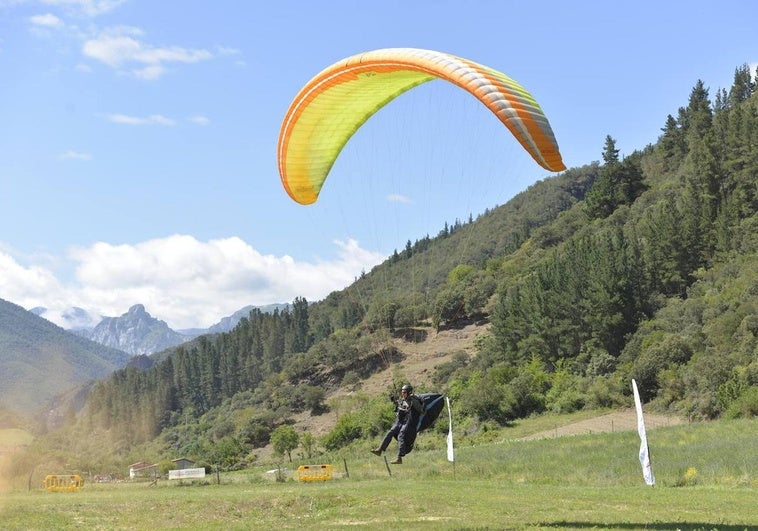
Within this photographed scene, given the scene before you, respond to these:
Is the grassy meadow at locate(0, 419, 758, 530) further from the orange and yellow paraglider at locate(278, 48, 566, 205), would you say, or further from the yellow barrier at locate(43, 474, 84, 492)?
the yellow barrier at locate(43, 474, 84, 492)

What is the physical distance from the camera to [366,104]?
2162cm

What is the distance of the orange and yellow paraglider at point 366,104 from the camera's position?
16156 mm

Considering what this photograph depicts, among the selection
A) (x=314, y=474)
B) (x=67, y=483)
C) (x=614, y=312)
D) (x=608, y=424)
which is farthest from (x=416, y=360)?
(x=314, y=474)

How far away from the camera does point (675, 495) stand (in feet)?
75.3

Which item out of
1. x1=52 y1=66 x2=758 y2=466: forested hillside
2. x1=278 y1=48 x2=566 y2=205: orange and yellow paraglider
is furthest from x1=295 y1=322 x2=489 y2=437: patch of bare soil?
x1=278 y1=48 x2=566 y2=205: orange and yellow paraglider

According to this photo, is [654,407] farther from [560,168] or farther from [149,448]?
[149,448]

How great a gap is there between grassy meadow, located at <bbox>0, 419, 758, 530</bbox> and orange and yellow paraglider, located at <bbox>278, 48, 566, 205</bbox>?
8470mm

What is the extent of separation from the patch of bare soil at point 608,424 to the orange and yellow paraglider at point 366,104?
35267 mm

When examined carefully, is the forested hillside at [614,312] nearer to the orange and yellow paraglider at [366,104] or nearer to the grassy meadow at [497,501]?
the orange and yellow paraglider at [366,104]

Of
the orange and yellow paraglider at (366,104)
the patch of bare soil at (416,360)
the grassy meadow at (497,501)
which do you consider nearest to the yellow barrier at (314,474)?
the grassy meadow at (497,501)

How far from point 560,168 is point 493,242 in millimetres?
171580

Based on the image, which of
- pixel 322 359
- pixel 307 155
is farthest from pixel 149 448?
pixel 307 155

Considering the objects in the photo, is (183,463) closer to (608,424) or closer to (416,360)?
(608,424)

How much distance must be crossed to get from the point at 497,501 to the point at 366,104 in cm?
1139
